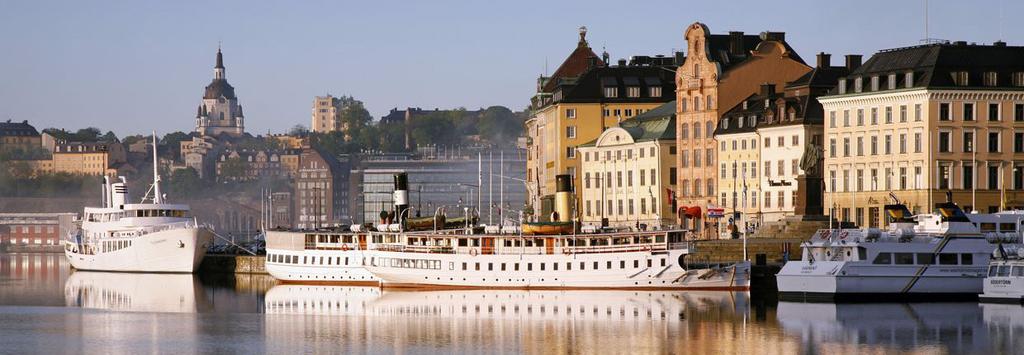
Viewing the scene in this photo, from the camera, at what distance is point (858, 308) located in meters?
99.9

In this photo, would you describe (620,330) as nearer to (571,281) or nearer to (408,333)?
(408,333)

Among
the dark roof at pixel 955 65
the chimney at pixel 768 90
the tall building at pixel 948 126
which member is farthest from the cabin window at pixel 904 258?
the chimney at pixel 768 90

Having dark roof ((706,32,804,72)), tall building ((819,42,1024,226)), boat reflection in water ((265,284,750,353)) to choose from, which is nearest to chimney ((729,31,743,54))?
dark roof ((706,32,804,72))

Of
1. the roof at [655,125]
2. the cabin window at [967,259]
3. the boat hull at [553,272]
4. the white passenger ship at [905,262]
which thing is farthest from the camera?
the roof at [655,125]

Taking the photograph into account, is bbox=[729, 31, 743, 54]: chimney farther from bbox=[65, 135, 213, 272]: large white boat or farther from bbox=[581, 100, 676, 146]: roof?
bbox=[65, 135, 213, 272]: large white boat

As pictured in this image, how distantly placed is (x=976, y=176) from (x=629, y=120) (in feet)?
159

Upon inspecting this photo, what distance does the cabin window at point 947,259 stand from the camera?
103 metres

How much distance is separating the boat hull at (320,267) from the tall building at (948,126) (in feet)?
99.4

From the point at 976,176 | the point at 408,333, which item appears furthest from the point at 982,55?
the point at 408,333

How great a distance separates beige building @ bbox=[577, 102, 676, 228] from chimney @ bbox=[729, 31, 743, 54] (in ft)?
20.7

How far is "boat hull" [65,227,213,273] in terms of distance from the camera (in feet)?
499

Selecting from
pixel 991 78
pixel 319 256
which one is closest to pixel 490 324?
pixel 319 256

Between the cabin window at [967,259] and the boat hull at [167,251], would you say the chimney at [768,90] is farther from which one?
the cabin window at [967,259]

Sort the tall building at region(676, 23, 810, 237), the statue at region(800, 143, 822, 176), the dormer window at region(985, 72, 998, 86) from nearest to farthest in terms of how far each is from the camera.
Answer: the statue at region(800, 143, 822, 176) → the dormer window at region(985, 72, 998, 86) → the tall building at region(676, 23, 810, 237)
